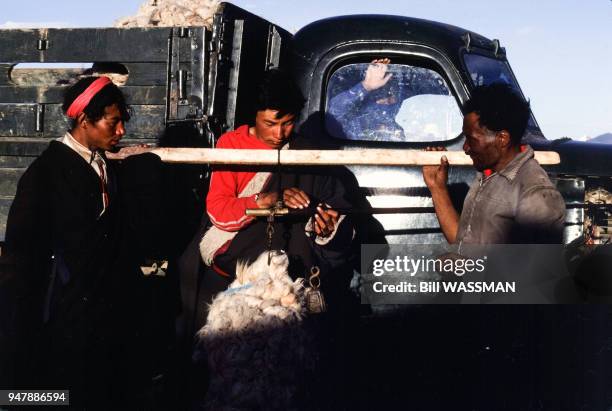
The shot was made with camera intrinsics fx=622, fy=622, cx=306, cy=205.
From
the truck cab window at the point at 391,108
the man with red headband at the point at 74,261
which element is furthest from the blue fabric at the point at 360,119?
the man with red headband at the point at 74,261

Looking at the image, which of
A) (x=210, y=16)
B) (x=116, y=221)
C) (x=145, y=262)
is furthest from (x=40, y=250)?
(x=210, y=16)

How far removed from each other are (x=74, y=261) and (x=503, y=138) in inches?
85.3

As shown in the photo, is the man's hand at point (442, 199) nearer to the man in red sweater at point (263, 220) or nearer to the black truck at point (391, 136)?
the black truck at point (391, 136)

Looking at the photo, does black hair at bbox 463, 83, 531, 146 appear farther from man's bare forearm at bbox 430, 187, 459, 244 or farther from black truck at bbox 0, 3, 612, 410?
black truck at bbox 0, 3, 612, 410

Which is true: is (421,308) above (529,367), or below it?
above

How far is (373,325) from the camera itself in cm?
389

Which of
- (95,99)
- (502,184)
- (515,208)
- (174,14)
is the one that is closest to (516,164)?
(502,184)

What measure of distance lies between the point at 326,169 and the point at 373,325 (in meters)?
1.08

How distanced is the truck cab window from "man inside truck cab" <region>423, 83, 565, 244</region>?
69 cm

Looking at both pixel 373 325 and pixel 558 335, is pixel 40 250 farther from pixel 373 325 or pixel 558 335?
pixel 558 335

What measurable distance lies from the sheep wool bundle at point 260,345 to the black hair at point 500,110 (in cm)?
127

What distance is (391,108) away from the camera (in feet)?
13.2

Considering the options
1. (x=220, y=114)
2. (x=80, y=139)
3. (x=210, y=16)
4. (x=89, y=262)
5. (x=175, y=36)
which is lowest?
(x=89, y=262)

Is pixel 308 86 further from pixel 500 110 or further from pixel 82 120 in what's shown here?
pixel 82 120
